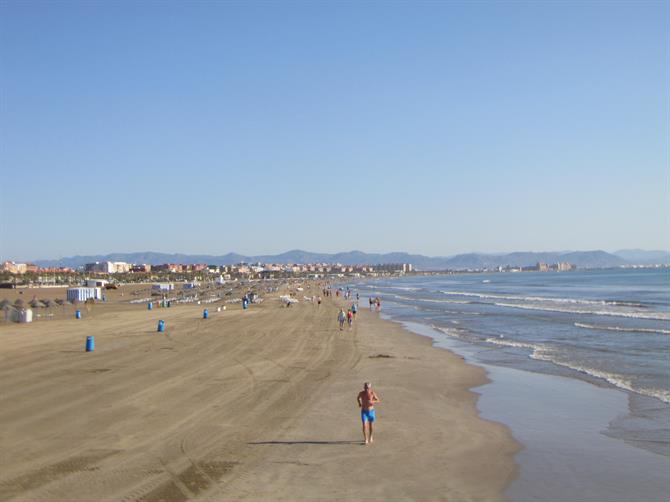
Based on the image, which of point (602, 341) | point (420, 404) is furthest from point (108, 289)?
point (420, 404)

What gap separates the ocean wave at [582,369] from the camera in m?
18.3

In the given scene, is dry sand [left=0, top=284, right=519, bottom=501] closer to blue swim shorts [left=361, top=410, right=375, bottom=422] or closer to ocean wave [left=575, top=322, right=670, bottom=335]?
blue swim shorts [left=361, top=410, right=375, bottom=422]

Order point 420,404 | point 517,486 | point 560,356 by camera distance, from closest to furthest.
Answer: point 517,486, point 420,404, point 560,356

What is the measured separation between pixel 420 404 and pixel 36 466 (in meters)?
9.63

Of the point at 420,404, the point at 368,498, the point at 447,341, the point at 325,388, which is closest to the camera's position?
the point at 368,498

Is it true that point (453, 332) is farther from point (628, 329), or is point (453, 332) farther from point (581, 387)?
point (581, 387)

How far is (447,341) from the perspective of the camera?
108 ft

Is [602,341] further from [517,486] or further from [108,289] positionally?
[108,289]

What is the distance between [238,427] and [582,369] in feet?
46.8

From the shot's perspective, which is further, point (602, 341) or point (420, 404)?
point (602, 341)

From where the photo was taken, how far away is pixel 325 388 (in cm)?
1864

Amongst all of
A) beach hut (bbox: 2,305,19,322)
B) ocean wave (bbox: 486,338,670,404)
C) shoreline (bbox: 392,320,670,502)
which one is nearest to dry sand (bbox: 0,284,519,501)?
shoreline (bbox: 392,320,670,502)

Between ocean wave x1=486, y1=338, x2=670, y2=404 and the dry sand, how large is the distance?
363cm

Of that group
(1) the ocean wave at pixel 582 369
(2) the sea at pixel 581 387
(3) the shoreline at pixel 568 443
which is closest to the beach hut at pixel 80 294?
(2) the sea at pixel 581 387
